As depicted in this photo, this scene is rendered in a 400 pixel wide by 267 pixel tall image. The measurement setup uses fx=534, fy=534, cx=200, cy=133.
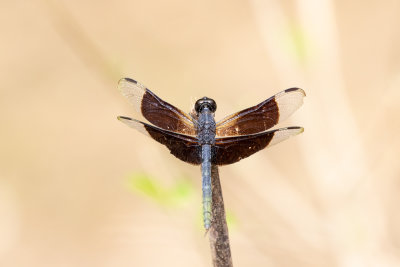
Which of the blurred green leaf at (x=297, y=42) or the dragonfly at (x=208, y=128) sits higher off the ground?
the blurred green leaf at (x=297, y=42)

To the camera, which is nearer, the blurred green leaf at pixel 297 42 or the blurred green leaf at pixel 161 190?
the blurred green leaf at pixel 161 190

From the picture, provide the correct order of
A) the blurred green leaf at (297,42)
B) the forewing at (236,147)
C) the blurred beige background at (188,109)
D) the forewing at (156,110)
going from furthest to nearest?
the blurred beige background at (188,109) → the blurred green leaf at (297,42) → the forewing at (156,110) → the forewing at (236,147)

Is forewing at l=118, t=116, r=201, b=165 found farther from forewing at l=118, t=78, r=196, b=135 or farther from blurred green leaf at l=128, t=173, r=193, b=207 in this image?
blurred green leaf at l=128, t=173, r=193, b=207

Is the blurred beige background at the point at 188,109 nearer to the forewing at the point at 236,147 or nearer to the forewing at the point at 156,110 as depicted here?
the forewing at the point at 156,110

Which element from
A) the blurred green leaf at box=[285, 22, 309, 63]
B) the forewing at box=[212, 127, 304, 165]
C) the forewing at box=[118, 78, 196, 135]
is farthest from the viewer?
the blurred green leaf at box=[285, 22, 309, 63]

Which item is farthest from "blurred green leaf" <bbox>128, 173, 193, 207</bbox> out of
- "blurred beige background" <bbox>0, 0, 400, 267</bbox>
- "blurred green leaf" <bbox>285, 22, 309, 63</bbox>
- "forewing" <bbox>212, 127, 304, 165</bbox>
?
"blurred green leaf" <bbox>285, 22, 309, 63</bbox>

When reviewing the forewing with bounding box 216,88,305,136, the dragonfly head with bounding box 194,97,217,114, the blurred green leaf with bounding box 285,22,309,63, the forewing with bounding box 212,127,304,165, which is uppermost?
the blurred green leaf with bounding box 285,22,309,63

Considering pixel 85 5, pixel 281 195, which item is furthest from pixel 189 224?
pixel 85 5

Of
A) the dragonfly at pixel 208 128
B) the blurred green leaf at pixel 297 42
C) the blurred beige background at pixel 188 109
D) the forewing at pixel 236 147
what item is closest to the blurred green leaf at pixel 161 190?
the blurred beige background at pixel 188 109
